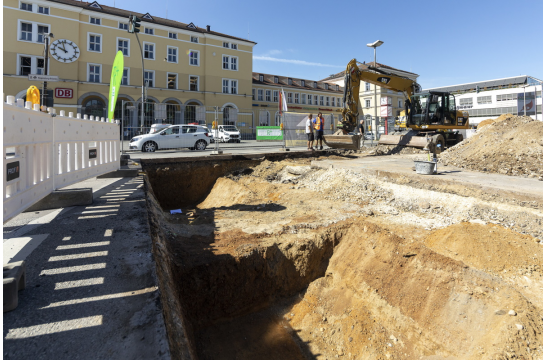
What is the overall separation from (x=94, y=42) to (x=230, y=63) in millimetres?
15040

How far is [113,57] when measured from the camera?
105 feet

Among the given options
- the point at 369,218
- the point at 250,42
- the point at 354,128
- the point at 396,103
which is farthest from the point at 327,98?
the point at 369,218

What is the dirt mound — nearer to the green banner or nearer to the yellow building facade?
the green banner

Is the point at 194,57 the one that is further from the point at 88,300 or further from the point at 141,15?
the point at 88,300

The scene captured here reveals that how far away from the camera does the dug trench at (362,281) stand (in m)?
3.92

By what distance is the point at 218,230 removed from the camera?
6219 millimetres

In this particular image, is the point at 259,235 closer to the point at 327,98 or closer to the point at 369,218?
the point at 369,218

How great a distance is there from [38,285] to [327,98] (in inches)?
2092

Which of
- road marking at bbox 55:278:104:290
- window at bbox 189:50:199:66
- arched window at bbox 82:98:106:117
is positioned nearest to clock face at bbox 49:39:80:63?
arched window at bbox 82:98:106:117

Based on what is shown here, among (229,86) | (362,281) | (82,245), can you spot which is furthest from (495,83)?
(82,245)

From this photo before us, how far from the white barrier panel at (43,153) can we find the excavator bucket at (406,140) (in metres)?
12.9

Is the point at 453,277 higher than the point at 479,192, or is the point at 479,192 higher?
the point at 479,192

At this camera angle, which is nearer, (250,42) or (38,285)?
(38,285)

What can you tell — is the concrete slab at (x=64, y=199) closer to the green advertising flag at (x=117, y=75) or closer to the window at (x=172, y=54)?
the green advertising flag at (x=117, y=75)
